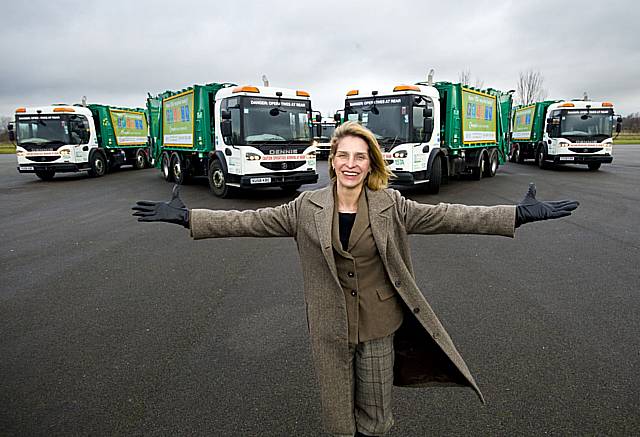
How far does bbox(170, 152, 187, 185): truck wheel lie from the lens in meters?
16.4

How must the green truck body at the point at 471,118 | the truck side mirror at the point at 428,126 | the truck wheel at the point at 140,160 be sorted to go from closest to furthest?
1. the truck side mirror at the point at 428,126
2. the green truck body at the point at 471,118
3. the truck wheel at the point at 140,160

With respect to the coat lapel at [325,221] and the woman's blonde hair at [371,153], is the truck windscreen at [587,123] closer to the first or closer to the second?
the woman's blonde hair at [371,153]

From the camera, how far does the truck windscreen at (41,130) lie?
18.7m

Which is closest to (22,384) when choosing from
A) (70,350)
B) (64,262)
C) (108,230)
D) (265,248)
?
(70,350)

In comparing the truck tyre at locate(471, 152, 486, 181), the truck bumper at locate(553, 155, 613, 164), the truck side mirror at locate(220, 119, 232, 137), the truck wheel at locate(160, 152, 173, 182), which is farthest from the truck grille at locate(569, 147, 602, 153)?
the truck wheel at locate(160, 152, 173, 182)

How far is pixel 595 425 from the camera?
2.83 m

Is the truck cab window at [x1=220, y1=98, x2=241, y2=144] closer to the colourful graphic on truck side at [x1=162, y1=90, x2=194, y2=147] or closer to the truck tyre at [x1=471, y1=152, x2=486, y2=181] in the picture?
the colourful graphic on truck side at [x1=162, y1=90, x2=194, y2=147]

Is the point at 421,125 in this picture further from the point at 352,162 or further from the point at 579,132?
the point at 579,132

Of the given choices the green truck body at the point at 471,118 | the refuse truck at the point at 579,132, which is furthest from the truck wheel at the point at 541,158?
the green truck body at the point at 471,118

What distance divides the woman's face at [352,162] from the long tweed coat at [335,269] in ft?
0.31

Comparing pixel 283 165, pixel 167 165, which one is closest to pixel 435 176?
pixel 283 165

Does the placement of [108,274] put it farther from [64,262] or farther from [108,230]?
[108,230]

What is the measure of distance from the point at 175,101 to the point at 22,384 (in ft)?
45.9

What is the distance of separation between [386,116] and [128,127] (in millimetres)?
17313
